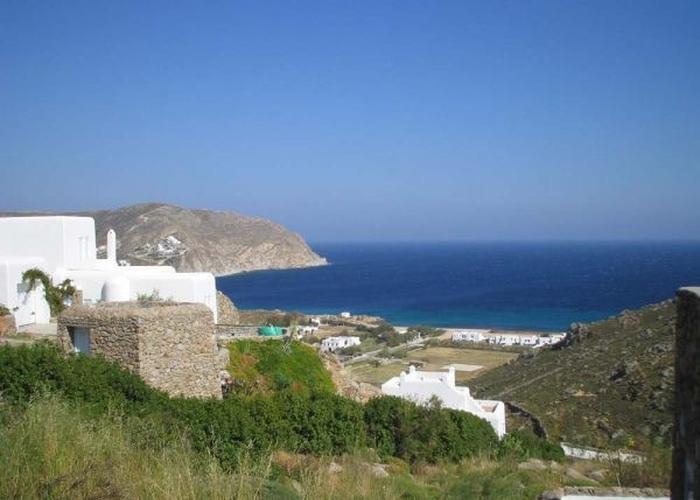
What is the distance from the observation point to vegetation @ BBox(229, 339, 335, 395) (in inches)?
546

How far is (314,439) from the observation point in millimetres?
11211

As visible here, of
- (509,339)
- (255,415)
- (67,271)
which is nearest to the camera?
(255,415)

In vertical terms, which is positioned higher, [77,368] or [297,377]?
[77,368]

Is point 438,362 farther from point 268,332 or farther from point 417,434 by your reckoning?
point 417,434

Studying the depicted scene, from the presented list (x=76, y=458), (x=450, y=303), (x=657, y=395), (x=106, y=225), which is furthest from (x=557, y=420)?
(x=106, y=225)

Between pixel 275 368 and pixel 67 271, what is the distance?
23.1 ft

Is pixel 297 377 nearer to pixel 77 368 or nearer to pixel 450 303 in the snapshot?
pixel 77 368

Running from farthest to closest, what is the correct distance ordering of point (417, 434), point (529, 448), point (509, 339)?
point (509, 339), point (529, 448), point (417, 434)

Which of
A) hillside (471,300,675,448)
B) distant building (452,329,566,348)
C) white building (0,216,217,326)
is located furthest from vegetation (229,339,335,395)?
distant building (452,329,566,348)

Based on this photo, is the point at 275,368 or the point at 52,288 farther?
the point at 52,288

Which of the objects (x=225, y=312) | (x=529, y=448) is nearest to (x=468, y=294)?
(x=225, y=312)

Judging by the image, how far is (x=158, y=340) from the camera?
1170 cm

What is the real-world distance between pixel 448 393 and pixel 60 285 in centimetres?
1114

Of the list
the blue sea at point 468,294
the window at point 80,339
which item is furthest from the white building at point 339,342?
the window at point 80,339
